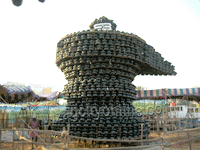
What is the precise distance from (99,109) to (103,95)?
0.83 meters

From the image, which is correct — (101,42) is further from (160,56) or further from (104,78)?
(160,56)

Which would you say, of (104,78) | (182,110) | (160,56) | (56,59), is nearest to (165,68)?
(160,56)

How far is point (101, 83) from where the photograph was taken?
10.4 metres

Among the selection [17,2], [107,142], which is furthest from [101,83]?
[17,2]

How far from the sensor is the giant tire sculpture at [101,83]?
31.6ft

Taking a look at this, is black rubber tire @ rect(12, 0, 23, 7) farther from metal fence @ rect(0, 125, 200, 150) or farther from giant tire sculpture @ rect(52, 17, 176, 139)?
giant tire sculpture @ rect(52, 17, 176, 139)

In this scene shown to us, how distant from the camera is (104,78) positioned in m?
10.7

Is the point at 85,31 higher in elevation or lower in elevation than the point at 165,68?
higher

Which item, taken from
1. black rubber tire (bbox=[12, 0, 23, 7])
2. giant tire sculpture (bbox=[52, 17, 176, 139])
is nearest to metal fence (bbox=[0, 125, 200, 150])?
giant tire sculpture (bbox=[52, 17, 176, 139])

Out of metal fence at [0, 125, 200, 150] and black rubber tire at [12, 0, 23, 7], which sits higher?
black rubber tire at [12, 0, 23, 7]

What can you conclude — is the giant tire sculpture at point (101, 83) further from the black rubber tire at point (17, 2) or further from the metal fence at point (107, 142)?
the black rubber tire at point (17, 2)

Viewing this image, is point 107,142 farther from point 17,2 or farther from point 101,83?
point 17,2

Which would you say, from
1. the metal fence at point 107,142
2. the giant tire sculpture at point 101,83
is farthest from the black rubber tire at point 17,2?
the giant tire sculpture at point 101,83

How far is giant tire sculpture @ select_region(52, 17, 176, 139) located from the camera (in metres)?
9.62
